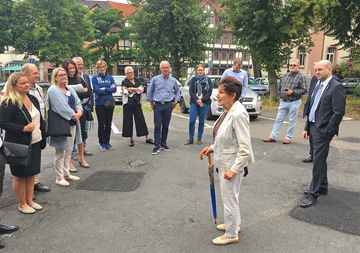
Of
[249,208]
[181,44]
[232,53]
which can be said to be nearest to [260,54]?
[181,44]

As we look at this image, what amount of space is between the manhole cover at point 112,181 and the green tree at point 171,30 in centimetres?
2145

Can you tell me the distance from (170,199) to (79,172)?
214 centimetres

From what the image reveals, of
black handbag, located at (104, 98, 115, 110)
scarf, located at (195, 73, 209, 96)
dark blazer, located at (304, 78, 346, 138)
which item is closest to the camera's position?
dark blazer, located at (304, 78, 346, 138)

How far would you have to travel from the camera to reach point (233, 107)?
2836 mm

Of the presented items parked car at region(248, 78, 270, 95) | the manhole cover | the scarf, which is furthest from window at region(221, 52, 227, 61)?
the manhole cover

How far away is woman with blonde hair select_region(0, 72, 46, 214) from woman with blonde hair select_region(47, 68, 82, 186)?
60 cm

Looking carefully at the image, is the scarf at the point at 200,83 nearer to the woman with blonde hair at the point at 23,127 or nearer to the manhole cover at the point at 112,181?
the manhole cover at the point at 112,181

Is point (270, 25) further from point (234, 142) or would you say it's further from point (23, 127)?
point (23, 127)

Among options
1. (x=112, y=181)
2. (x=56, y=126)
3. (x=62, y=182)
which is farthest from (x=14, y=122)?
(x=112, y=181)

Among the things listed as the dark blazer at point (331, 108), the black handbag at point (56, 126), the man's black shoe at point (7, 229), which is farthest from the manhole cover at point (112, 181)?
the dark blazer at point (331, 108)

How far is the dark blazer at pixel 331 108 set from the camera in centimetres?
379

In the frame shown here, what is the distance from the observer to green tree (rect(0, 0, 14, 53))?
33.1 m

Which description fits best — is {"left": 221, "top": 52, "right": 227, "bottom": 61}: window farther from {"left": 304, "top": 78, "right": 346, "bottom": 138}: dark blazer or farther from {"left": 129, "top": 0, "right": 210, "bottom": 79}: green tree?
{"left": 304, "top": 78, "right": 346, "bottom": 138}: dark blazer

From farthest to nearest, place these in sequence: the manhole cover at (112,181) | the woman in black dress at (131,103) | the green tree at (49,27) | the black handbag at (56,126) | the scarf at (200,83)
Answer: the green tree at (49,27) → the scarf at (200,83) → the woman in black dress at (131,103) → the manhole cover at (112,181) → the black handbag at (56,126)
